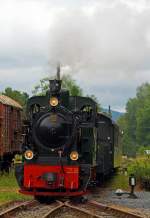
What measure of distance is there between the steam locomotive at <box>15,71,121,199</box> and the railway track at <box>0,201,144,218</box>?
42cm

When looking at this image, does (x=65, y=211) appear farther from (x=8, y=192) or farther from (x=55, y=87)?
(x=8, y=192)

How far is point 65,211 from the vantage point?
1205 centimetres

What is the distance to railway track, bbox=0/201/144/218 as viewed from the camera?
36.5 ft

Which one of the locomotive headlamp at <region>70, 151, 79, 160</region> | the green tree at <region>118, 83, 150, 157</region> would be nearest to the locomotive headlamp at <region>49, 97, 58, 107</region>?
the locomotive headlamp at <region>70, 151, 79, 160</region>

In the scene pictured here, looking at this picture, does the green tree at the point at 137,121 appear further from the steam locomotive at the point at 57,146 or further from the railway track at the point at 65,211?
the railway track at the point at 65,211

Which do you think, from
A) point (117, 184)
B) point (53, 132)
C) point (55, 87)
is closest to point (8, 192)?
point (53, 132)

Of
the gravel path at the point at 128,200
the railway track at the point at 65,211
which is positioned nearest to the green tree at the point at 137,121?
the gravel path at the point at 128,200

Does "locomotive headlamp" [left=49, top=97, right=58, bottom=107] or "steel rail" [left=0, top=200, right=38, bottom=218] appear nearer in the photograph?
"steel rail" [left=0, top=200, right=38, bottom=218]

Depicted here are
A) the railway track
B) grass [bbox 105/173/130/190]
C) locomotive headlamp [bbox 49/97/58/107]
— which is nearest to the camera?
the railway track

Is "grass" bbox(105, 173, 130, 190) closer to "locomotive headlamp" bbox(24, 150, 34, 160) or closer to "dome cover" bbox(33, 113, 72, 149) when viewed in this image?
"dome cover" bbox(33, 113, 72, 149)

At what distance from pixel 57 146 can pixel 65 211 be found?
1976 mm

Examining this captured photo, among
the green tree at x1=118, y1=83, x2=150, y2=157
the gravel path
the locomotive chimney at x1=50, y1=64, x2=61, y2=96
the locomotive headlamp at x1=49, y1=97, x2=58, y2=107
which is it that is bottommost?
the gravel path

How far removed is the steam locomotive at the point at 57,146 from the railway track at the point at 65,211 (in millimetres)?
417

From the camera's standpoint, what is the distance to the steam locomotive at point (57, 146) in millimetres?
13141
